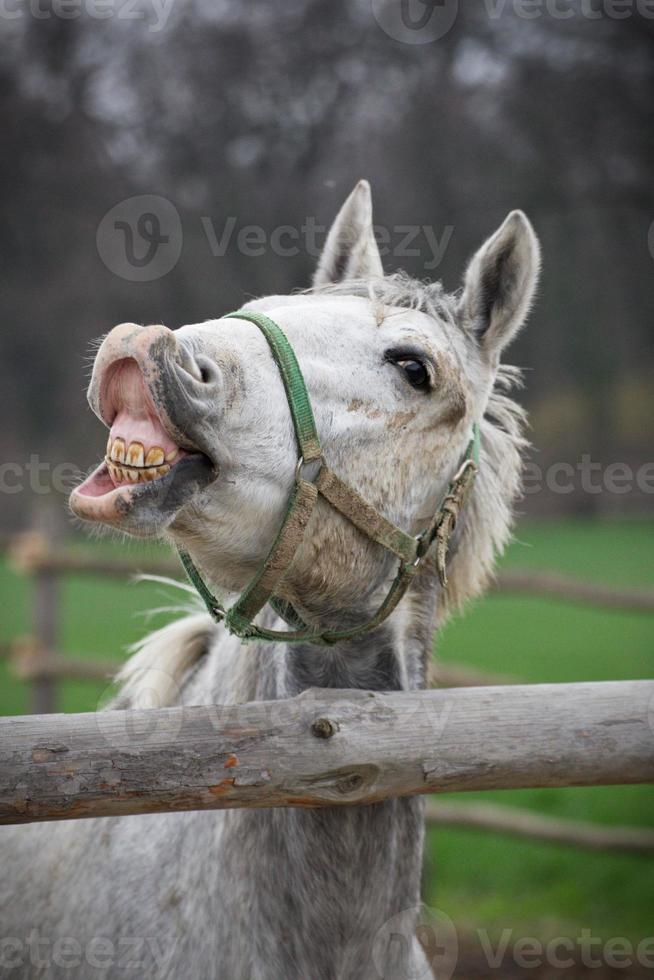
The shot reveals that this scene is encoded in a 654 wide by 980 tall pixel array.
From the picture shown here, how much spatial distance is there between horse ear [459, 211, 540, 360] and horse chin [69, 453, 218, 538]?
0.97 metres

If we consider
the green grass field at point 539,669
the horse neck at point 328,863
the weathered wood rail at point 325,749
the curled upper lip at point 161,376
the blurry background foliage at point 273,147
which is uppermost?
the blurry background foliage at point 273,147

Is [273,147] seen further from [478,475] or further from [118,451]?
[118,451]

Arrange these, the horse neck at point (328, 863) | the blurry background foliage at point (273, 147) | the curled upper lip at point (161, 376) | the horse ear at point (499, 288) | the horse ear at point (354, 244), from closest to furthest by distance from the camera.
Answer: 1. the curled upper lip at point (161, 376)
2. the horse neck at point (328, 863)
3. the horse ear at point (499, 288)
4. the horse ear at point (354, 244)
5. the blurry background foliage at point (273, 147)

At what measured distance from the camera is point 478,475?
2.36 metres

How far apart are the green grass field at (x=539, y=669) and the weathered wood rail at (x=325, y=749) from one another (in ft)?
1.89

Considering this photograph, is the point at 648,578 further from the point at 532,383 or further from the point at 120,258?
the point at 120,258

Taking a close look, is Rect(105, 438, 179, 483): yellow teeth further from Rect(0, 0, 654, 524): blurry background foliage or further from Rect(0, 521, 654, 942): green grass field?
Rect(0, 0, 654, 524): blurry background foliage

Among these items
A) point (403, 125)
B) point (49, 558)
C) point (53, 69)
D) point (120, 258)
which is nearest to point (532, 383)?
point (403, 125)

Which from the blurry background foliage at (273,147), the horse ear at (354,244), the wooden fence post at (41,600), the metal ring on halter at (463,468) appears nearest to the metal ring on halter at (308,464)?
the metal ring on halter at (463,468)

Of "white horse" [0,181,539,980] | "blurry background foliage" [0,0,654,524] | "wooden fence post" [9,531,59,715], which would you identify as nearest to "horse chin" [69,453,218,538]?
"white horse" [0,181,539,980]

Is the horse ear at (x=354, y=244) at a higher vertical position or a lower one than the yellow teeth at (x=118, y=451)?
higher

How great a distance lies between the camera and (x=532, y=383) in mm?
22375

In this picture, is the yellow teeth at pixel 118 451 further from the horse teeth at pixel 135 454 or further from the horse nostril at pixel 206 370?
the horse nostril at pixel 206 370

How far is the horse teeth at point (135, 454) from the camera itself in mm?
1606
